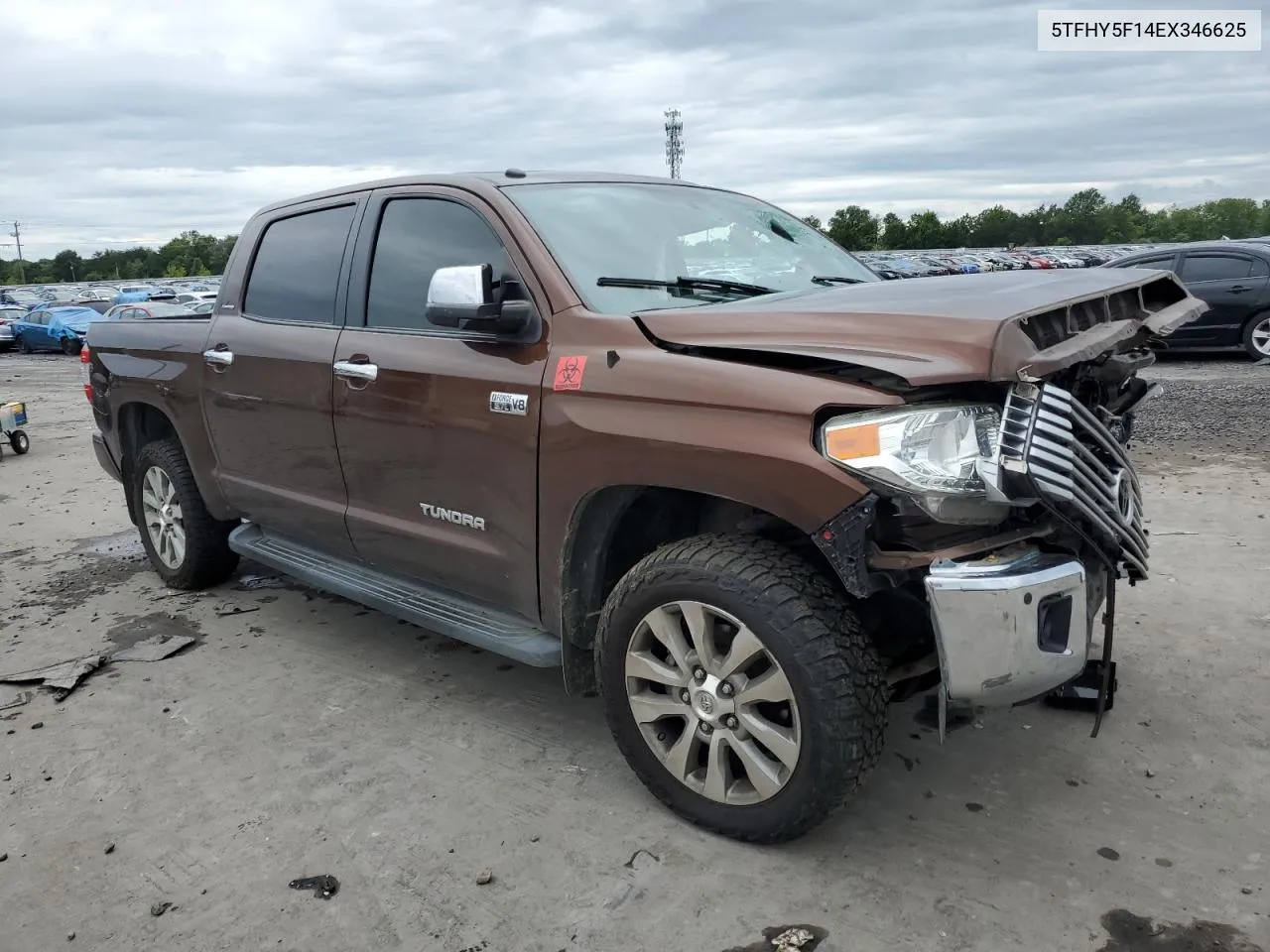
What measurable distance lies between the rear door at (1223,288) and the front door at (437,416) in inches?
461

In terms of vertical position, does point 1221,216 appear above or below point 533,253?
above

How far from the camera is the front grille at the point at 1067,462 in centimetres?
235

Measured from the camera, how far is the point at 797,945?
241 centimetres

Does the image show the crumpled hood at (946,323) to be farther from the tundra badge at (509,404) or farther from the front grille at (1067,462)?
the tundra badge at (509,404)

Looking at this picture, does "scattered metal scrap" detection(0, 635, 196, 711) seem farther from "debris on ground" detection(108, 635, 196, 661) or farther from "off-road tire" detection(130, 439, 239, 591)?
"off-road tire" detection(130, 439, 239, 591)

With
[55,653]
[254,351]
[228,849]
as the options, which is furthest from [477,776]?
[55,653]

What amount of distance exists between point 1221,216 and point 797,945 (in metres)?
122

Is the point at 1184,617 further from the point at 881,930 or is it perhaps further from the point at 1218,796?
the point at 881,930

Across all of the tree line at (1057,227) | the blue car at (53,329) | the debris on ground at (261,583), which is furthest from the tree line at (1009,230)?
the debris on ground at (261,583)

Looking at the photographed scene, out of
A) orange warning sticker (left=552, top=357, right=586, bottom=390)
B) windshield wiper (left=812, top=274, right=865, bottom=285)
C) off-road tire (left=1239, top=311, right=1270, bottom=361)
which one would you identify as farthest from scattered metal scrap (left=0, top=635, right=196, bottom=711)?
off-road tire (left=1239, top=311, right=1270, bottom=361)

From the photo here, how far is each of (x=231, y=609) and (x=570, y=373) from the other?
9.34 ft

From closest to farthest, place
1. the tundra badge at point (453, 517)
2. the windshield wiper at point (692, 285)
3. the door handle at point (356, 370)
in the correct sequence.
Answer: the windshield wiper at point (692, 285), the tundra badge at point (453, 517), the door handle at point (356, 370)

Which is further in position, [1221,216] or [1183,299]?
[1221,216]

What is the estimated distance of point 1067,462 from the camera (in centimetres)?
242
